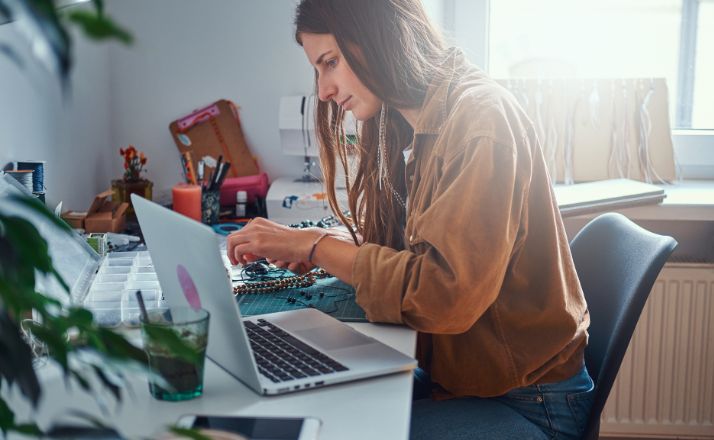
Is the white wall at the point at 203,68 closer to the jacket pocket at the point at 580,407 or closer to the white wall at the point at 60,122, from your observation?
the white wall at the point at 60,122

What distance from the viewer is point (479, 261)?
3.86 ft

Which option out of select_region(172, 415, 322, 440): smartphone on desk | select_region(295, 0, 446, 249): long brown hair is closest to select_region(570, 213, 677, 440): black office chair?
select_region(295, 0, 446, 249): long brown hair

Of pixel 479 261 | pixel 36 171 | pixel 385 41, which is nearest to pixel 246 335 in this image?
pixel 479 261

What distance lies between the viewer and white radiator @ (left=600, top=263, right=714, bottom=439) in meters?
2.35

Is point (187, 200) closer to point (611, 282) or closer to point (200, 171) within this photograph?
point (200, 171)

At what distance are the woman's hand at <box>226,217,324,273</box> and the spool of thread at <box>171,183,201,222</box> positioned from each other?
0.74m

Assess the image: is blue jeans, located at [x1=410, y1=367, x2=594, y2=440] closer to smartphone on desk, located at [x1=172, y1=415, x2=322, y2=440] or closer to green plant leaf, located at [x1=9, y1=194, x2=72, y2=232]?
smartphone on desk, located at [x1=172, y1=415, x2=322, y2=440]

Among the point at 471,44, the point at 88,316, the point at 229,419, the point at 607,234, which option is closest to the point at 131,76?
the point at 471,44

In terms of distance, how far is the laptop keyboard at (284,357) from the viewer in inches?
41.7

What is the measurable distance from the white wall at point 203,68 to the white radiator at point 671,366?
1.07m

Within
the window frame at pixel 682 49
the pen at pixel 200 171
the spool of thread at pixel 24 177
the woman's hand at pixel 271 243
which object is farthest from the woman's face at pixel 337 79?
the window frame at pixel 682 49

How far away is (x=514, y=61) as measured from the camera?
2604 mm

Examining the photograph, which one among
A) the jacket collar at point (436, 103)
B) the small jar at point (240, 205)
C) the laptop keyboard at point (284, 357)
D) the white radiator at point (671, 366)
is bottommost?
the white radiator at point (671, 366)

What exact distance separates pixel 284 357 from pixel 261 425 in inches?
8.5
